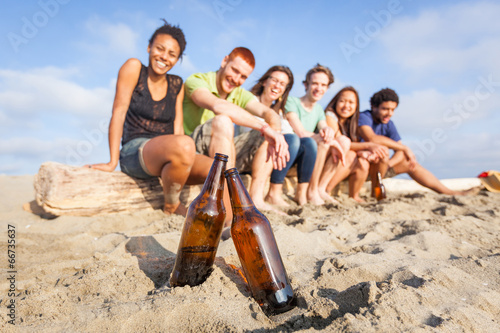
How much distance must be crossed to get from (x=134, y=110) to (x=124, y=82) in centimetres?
31

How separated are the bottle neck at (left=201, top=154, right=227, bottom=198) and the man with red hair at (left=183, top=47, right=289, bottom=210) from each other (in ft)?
4.20

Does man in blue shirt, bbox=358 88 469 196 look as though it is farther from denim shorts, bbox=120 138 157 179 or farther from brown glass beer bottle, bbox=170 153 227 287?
brown glass beer bottle, bbox=170 153 227 287

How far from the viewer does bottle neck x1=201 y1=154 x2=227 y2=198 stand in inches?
58.0

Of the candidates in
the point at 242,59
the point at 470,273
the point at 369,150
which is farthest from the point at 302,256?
the point at 369,150

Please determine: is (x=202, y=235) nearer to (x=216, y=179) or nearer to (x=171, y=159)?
(x=216, y=179)

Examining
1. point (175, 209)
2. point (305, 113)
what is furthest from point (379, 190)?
point (175, 209)

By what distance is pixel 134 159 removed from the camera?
3.33 meters

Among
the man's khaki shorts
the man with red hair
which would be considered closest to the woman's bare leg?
the man with red hair

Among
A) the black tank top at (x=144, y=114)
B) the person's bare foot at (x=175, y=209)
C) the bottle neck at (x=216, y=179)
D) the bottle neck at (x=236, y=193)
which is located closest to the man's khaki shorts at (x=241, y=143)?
the black tank top at (x=144, y=114)

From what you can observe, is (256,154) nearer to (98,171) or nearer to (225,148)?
(225,148)

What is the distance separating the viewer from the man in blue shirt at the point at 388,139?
5.14 metres

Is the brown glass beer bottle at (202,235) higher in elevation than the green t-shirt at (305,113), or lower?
lower

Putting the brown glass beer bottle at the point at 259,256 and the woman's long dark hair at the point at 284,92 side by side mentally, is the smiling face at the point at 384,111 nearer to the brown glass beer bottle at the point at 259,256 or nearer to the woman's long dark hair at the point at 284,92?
the woman's long dark hair at the point at 284,92

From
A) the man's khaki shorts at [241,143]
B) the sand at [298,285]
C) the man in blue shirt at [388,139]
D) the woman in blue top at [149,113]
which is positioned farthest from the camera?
the man in blue shirt at [388,139]
